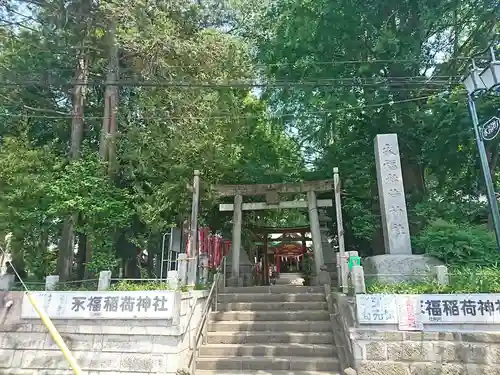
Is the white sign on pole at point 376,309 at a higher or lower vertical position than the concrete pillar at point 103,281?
lower

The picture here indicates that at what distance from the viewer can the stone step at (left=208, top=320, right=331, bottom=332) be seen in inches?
311

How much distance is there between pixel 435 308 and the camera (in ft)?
18.6

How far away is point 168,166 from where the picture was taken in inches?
381

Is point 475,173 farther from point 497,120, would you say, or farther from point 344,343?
point 344,343

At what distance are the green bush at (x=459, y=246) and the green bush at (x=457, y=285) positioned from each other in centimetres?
135

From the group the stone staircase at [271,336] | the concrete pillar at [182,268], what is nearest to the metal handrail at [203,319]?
the stone staircase at [271,336]

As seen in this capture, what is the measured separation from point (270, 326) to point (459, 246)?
4482 mm

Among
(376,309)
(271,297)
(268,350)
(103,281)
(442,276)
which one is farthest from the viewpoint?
(271,297)

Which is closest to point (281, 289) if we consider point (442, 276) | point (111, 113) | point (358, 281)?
point (358, 281)

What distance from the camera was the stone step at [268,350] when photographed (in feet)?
23.5

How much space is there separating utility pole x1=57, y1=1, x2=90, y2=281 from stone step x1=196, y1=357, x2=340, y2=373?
201 inches

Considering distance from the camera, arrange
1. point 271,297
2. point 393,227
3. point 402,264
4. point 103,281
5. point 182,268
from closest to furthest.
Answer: point 103,281
point 182,268
point 402,264
point 393,227
point 271,297

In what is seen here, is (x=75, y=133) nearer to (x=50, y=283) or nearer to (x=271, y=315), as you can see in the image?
(x=50, y=283)

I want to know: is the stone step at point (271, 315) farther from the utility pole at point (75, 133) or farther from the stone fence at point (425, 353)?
the utility pole at point (75, 133)
